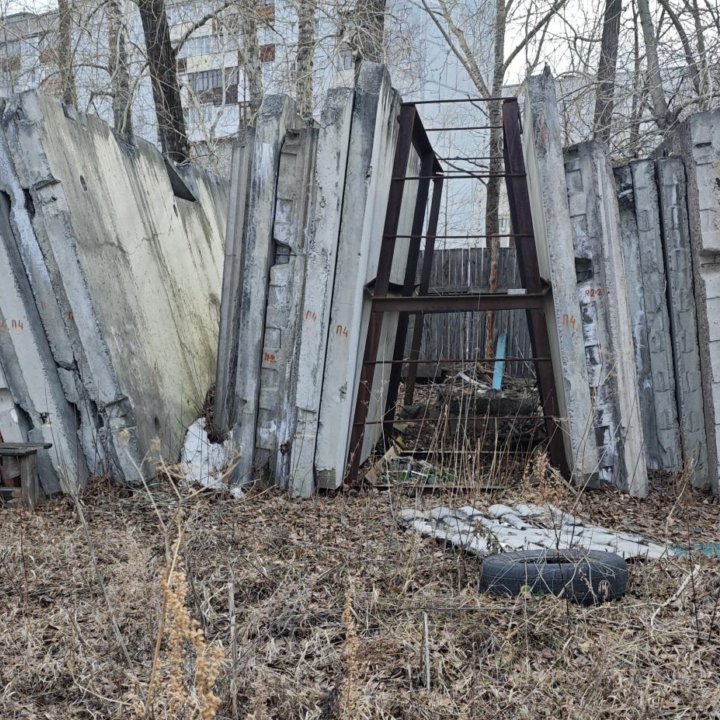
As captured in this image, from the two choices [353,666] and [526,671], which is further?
[526,671]

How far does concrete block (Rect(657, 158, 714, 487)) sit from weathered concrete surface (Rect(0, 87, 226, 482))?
422 centimetres

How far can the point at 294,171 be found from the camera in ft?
21.4

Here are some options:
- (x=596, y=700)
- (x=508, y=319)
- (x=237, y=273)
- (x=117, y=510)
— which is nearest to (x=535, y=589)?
(x=596, y=700)

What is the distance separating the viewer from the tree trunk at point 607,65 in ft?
42.8

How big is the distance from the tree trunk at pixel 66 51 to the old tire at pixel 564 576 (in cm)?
1129

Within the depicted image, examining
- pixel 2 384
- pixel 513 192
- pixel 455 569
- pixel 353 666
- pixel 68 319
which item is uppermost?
pixel 513 192

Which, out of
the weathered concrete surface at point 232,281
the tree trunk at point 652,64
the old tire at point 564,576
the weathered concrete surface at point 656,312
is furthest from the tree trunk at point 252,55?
the old tire at point 564,576

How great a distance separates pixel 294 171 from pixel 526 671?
14.4ft

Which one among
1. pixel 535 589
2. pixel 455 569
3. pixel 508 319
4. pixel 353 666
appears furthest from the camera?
pixel 508 319

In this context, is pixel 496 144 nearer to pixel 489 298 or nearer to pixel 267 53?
pixel 267 53

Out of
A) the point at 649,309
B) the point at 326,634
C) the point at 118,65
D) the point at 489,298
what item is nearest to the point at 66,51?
the point at 118,65

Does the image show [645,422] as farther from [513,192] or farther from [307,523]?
[307,523]

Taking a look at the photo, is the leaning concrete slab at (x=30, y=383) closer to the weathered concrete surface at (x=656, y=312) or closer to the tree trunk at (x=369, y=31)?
the weathered concrete surface at (x=656, y=312)

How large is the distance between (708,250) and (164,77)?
923 centimetres
